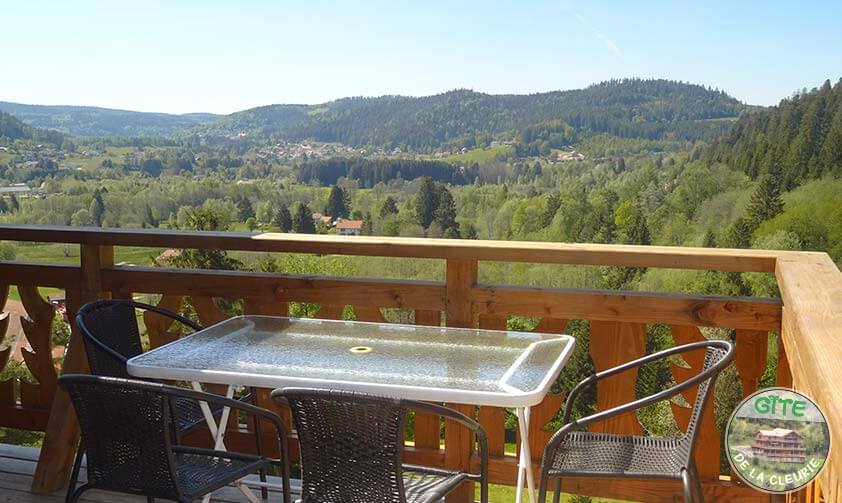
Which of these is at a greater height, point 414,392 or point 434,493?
point 414,392

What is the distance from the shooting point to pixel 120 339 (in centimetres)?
264

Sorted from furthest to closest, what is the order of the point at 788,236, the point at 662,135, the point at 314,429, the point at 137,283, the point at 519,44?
the point at 519,44
the point at 662,135
the point at 788,236
the point at 137,283
the point at 314,429

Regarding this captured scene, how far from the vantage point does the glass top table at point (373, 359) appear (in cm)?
Result: 201

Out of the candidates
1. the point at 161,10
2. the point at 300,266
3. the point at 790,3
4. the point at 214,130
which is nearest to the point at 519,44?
the point at 790,3

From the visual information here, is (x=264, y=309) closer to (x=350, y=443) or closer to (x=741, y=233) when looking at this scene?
(x=350, y=443)

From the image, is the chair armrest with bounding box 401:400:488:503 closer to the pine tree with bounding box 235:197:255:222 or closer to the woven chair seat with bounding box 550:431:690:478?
the woven chair seat with bounding box 550:431:690:478

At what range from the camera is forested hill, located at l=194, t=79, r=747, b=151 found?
3023 centimetres

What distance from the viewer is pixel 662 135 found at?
31422mm

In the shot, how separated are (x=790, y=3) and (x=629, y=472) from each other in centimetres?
5066

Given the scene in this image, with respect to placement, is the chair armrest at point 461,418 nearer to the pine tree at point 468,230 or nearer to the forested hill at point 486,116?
the pine tree at point 468,230

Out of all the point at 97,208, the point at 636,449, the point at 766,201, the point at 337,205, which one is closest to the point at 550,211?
the point at 766,201

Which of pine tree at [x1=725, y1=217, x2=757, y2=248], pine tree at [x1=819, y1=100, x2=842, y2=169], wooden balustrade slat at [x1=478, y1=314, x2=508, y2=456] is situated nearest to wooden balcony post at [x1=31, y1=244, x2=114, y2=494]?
wooden balustrade slat at [x1=478, y1=314, x2=508, y2=456]

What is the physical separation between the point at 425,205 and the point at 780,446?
26.3m

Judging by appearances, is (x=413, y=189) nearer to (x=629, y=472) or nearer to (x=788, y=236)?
(x=788, y=236)
